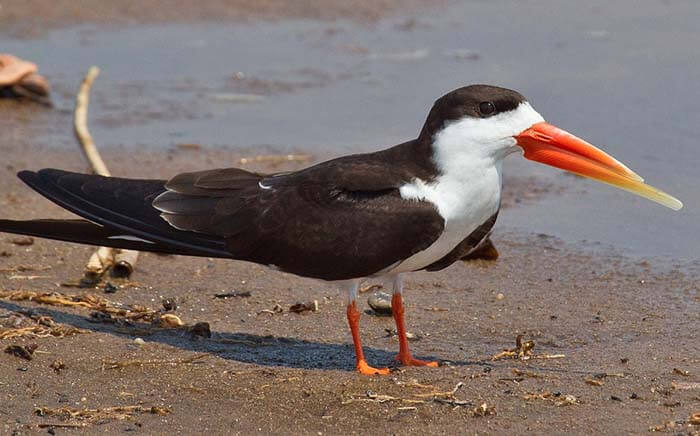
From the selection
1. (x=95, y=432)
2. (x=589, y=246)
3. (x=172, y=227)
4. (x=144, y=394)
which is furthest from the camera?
(x=589, y=246)

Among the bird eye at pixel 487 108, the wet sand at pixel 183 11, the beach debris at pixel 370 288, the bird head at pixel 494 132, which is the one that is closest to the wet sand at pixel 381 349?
the beach debris at pixel 370 288

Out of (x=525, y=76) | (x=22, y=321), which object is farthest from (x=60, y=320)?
(x=525, y=76)

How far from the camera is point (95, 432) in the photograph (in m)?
4.57

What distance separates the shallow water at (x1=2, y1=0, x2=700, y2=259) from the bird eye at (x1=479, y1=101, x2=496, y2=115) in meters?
2.14

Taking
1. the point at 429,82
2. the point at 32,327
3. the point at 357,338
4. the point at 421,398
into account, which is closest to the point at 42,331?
the point at 32,327

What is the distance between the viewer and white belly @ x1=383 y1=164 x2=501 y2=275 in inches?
200

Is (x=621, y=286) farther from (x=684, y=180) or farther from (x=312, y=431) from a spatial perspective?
(x=312, y=431)

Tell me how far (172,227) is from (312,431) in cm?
132

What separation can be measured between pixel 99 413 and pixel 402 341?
1344 millimetres

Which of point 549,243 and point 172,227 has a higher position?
point 172,227

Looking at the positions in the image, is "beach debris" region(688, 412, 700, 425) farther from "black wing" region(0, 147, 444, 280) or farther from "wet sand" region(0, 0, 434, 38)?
"wet sand" region(0, 0, 434, 38)

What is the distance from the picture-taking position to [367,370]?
5.23 meters

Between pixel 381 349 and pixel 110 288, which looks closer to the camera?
pixel 381 349

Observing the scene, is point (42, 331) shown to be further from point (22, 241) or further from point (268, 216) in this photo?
point (22, 241)
